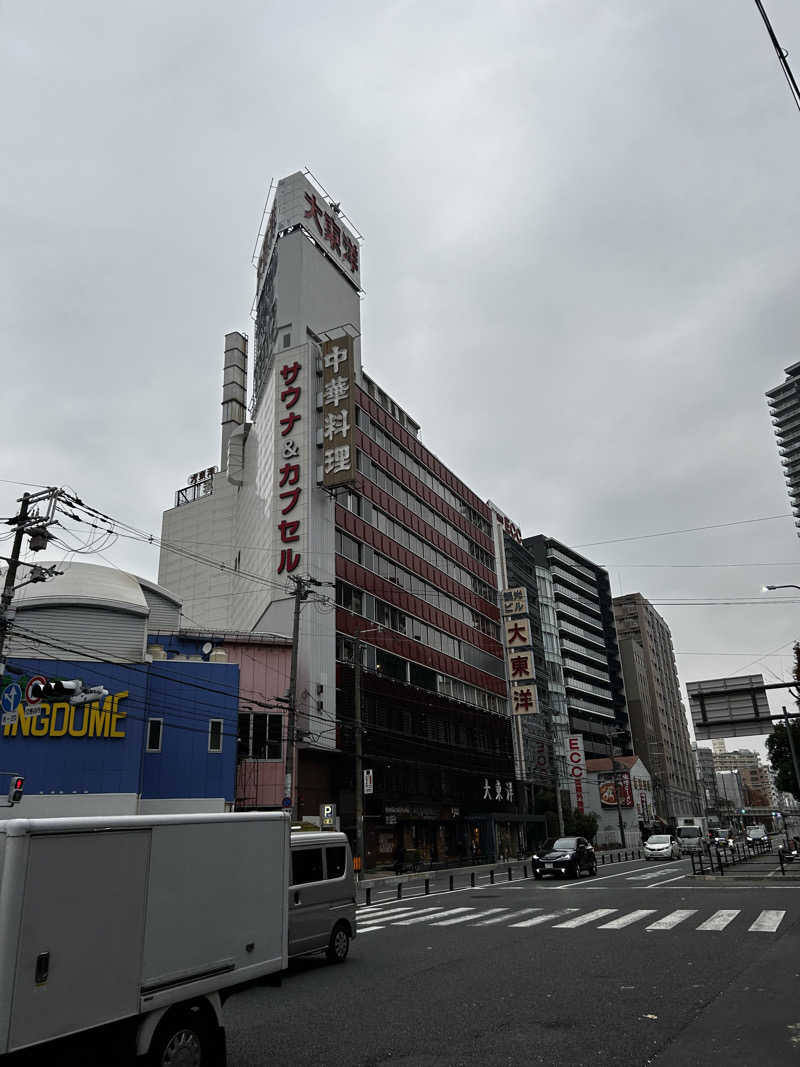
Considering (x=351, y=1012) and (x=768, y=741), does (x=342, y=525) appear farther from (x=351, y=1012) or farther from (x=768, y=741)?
(x=768, y=741)

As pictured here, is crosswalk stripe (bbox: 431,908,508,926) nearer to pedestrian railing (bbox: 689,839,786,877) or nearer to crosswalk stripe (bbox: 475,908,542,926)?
crosswalk stripe (bbox: 475,908,542,926)

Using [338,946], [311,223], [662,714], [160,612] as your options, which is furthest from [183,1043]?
[662,714]

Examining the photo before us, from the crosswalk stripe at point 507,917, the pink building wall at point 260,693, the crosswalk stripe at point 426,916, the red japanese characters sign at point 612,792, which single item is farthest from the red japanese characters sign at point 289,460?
the red japanese characters sign at point 612,792

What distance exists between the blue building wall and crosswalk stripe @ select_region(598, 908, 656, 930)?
2090cm

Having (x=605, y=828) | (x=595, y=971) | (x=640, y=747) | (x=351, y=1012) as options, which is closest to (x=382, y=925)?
(x=595, y=971)

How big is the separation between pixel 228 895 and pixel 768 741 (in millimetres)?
64959

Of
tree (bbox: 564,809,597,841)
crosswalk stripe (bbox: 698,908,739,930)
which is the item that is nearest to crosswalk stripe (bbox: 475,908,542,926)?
crosswalk stripe (bbox: 698,908,739,930)

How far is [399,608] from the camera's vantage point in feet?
168

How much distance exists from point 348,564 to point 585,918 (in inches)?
1179

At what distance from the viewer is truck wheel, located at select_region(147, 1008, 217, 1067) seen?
632 cm

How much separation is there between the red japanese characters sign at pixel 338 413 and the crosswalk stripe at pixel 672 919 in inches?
1141

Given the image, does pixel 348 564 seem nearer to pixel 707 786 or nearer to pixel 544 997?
pixel 544 997

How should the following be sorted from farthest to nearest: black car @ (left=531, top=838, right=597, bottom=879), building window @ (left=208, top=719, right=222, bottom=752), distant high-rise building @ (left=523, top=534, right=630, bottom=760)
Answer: distant high-rise building @ (left=523, top=534, right=630, bottom=760) < building window @ (left=208, top=719, right=222, bottom=752) < black car @ (left=531, top=838, right=597, bottom=879)

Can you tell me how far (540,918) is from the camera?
18.7 m
